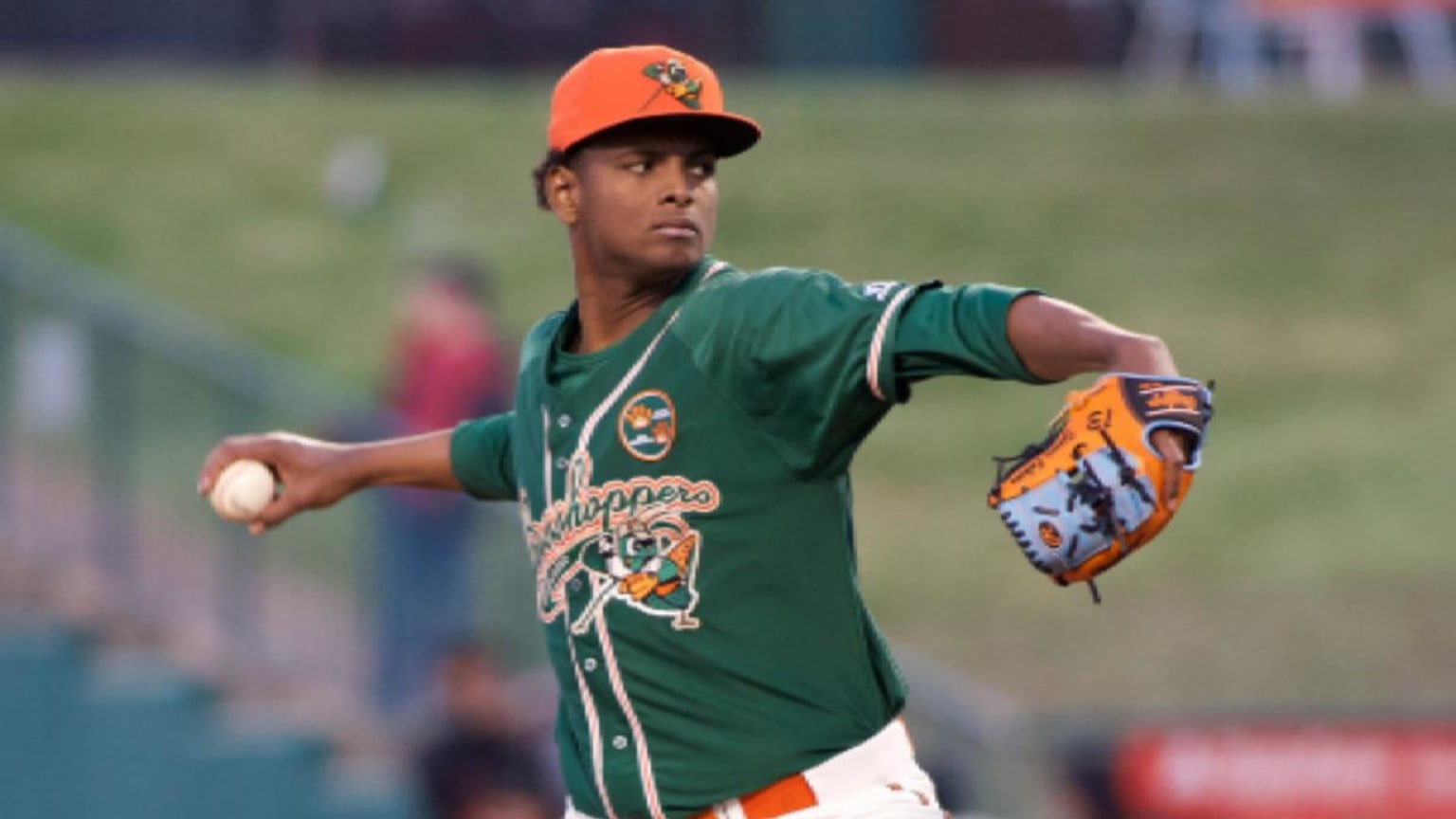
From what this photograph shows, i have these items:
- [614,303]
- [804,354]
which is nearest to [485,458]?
[614,303]

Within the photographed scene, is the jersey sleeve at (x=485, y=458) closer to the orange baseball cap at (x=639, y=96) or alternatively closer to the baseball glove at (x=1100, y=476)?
the orange baseball cap at (x=639, y=96)

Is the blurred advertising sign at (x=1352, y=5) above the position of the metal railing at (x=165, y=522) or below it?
above

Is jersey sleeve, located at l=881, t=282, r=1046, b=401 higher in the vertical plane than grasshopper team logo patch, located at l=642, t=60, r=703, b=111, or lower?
lower

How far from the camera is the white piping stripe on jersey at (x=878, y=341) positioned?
3838 millimetres

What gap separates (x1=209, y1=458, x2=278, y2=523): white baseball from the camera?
5109 mm

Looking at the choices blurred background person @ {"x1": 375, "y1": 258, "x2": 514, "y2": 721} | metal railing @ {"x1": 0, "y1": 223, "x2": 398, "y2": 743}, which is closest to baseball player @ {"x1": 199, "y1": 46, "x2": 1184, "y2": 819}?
blurred background person @ {"x1": 375, "y1": 258, "x2": 514, "y2": 721}

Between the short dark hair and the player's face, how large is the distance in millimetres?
59

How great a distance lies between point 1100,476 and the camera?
3631 mm

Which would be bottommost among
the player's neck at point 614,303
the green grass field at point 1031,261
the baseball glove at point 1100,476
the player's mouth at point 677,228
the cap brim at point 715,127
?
the baseball glove at point 1100,476

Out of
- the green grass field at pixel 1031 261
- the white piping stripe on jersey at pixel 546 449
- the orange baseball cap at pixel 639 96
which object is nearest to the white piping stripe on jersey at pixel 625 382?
the white piping stripe on jersey at pixel 546 449

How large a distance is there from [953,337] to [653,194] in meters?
0.74

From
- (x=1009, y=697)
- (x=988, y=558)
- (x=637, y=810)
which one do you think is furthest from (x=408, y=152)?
(x=637, y=810)

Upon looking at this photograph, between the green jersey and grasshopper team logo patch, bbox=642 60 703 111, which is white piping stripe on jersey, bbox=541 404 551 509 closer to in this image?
the green jersey

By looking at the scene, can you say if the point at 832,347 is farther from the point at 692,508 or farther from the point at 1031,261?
the point at 1031,261
